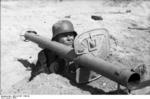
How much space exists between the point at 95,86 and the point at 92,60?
22.7 inches

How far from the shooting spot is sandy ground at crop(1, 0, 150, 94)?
5801 mm

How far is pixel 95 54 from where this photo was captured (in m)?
5.93

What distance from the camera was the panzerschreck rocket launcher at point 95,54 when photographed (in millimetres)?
5012

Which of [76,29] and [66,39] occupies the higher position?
[66,39]

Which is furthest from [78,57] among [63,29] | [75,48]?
[63,29]

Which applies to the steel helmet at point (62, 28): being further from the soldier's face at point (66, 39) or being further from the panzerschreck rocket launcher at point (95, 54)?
the panzerschreck rocket launcher at point (95, 54)

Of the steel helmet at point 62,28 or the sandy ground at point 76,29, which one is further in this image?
the steel helmet at point 62,28

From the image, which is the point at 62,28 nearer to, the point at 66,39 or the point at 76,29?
the point at 66,39

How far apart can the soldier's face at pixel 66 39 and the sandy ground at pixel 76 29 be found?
0.69 m

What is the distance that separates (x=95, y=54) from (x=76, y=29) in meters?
2.78

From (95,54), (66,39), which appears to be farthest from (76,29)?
(95,54)

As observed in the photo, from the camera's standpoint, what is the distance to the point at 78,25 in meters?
8.94

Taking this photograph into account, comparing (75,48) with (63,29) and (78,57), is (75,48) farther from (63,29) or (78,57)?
(63,29)

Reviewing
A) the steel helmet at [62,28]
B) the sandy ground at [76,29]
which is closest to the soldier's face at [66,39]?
the steel helmet at [62,28]
